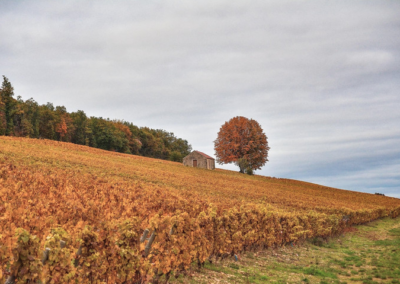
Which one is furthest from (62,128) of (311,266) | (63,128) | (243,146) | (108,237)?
(108,237)

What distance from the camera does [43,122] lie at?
285ft

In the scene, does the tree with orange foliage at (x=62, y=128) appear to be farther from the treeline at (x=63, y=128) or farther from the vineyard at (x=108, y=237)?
the vineyard at (x=108, y=237)

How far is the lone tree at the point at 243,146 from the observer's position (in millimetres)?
64500

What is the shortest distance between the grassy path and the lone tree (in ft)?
152

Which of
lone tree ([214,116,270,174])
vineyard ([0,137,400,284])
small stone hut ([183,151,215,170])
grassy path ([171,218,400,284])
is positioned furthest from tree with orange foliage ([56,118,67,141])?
grassy path ([171,218,400,284])

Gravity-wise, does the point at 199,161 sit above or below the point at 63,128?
below

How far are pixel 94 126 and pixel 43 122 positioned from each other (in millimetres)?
15887

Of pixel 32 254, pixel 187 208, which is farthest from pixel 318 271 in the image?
pixel 32 254

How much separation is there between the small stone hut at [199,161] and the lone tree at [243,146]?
3.42m

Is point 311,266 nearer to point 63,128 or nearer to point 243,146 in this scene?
point 243,146

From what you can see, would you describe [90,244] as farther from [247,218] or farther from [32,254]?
[247,218]

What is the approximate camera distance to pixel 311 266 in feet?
39.3

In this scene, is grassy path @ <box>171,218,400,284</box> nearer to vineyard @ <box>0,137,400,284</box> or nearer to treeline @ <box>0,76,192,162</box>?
vineyard @ <box>0,137,400,284</box>

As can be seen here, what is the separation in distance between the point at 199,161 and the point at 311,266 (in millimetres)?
52302
